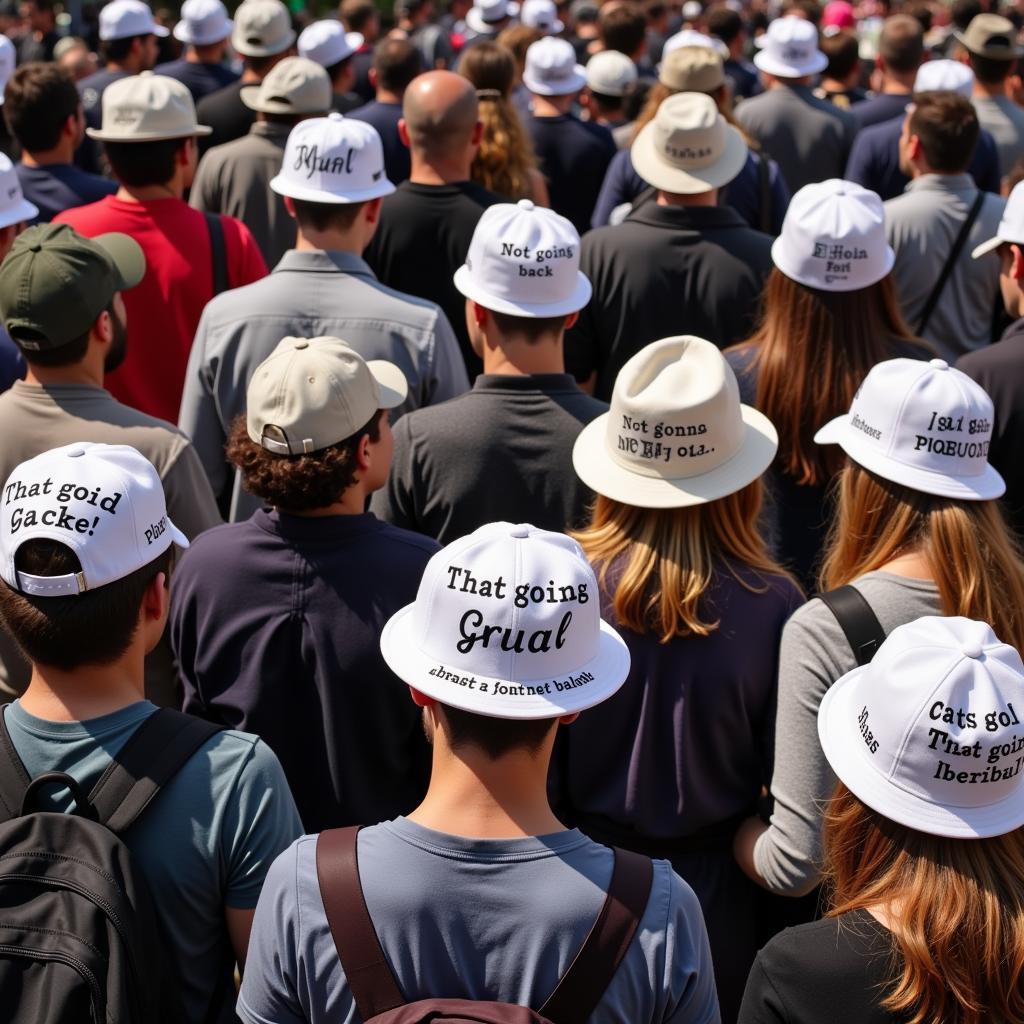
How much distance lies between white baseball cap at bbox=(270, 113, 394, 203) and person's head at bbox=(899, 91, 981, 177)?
8.49 ft

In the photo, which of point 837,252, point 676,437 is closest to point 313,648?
point 676,437

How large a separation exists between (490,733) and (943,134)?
465 centimetres

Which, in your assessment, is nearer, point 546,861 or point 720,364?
point 546,861

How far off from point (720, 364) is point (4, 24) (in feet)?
46.7

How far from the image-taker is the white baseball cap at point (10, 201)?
4.98 meters

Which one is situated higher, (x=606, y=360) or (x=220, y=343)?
(x=220, y=343)

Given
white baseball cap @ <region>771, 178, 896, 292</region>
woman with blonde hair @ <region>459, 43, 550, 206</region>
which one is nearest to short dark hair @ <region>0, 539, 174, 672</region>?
white baseball cap @ <region>771, 178, 896, 292</region>

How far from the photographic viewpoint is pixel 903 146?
623 centimetres

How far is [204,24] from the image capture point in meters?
9.35

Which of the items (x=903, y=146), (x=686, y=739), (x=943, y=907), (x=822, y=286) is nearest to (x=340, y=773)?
(x=686, y=739)

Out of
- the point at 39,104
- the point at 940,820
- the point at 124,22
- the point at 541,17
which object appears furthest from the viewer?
the point at 541,17

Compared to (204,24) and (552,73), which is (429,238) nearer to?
(552,73)

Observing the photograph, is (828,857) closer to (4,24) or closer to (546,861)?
(546,861)

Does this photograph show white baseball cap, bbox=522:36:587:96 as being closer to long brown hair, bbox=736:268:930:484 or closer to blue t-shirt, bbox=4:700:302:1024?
long brown hair, bbox=736:268:930:484
